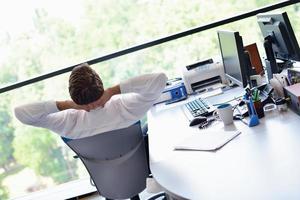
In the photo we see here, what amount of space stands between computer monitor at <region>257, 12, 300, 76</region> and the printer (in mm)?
496

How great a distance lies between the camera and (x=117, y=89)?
7.63 ft

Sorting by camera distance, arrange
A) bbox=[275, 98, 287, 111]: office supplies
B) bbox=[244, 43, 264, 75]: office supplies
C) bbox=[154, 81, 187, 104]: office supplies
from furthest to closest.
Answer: bbox=[154, 81, 187, 104]: office supplies
bbox=[244, 43, 264, 75]: office supplies
bbox=[275, 98, 287, 111]: office supplies

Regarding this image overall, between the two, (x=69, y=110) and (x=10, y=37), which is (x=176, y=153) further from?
(x=10, y=37)

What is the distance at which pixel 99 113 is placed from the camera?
7.18 ft

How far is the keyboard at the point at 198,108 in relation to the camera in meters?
2.36

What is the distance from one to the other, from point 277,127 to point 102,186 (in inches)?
43.0

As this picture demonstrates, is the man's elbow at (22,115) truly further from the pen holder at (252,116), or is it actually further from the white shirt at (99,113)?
the pen holder at (252,116)

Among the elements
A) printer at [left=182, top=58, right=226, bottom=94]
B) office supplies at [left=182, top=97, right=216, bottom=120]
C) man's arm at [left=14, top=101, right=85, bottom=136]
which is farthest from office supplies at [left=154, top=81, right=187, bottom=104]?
man's arm at [left=14, top=101, right=85, bottom=136]

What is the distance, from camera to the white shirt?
7.04 ft

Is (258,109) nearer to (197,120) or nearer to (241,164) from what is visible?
(197,120)

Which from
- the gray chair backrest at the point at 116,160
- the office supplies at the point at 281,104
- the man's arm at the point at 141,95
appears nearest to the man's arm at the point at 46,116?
the gray chair backrest at the point at 116,160

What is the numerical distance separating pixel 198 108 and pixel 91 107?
26.7 inches

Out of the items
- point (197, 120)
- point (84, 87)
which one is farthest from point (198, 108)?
point (84, 87)

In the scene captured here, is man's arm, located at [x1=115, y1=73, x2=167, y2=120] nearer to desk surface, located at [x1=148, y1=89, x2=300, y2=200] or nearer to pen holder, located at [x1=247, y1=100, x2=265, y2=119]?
desk surface, located at [x1=148, y1=89, x2=300, y2=200]
